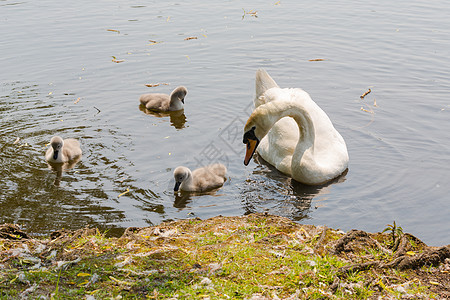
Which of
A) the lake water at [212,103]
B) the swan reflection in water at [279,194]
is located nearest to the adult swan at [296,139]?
the swan reflection in water at [279,194]

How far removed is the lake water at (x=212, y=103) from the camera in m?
7.61

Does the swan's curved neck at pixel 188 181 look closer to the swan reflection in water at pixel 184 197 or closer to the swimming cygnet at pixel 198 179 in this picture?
the swimming cygnet at pixel 198 179

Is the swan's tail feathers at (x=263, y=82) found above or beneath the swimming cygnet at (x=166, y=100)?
above

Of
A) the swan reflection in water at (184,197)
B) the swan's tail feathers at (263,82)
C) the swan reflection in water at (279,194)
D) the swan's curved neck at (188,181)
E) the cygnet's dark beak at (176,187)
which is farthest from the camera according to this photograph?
the swan's tail feathers at (263,82)

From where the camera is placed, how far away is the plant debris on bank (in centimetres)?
450

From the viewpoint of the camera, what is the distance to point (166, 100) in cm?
1105

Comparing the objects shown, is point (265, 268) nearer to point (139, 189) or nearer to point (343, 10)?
point (139, 189)

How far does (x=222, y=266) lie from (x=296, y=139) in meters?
4.56

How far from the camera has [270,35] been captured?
15547 mm

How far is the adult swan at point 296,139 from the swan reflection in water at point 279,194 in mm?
122

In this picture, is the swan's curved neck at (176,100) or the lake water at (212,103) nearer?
the lake water at (212,103)

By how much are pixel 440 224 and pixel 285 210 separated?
2054 mm

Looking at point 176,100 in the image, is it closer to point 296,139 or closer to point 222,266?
point 296,139

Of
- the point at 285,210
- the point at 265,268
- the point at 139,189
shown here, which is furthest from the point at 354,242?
the point at 139,189
